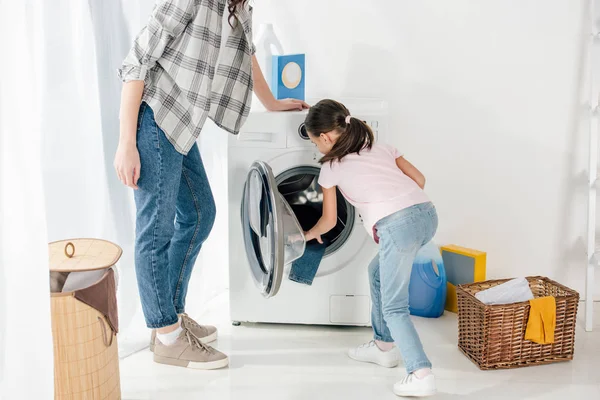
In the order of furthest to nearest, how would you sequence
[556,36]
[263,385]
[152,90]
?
[556,36], [263,385], [152,90]

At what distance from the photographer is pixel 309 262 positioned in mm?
2439

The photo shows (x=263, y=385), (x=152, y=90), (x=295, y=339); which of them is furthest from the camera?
(x=295, y=339)

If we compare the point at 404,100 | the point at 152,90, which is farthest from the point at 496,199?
the point at 152,90

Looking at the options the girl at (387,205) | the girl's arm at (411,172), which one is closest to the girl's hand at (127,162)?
the girl at (387,205)

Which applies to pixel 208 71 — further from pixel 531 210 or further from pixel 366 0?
pixel 531 210

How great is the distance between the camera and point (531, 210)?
9.62 feet

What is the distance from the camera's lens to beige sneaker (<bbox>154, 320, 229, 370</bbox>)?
2191 mm

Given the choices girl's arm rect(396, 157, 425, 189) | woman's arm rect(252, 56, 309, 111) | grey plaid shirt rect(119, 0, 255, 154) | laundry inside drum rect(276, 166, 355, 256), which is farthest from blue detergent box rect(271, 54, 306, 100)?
girl's arm rect(396, 157, 425, 189)

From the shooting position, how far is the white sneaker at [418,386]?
1.94m

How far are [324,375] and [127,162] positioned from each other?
96 cm

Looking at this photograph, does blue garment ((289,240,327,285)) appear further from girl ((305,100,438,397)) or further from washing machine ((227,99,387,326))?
girl ((305,100,438,397))

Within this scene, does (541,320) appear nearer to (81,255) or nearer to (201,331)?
(201,331)

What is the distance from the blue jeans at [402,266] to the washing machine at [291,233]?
349 mm

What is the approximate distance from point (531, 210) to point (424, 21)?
0.97 metres
